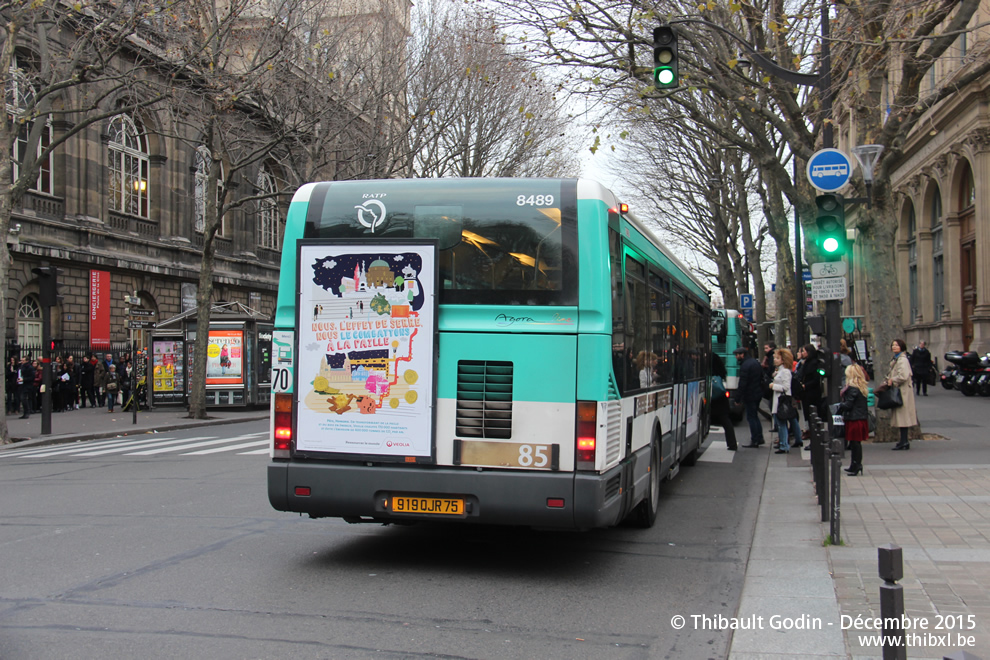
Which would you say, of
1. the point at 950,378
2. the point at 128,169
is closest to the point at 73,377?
the point at 128,169

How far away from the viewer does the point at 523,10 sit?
599 inches

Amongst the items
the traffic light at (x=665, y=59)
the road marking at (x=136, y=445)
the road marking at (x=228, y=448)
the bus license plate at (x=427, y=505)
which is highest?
the traffic light at (x=665, y=59)

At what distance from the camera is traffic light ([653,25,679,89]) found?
1187 cm

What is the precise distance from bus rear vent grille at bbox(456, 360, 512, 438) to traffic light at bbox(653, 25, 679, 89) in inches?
266

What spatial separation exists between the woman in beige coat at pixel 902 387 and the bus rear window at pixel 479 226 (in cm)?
924

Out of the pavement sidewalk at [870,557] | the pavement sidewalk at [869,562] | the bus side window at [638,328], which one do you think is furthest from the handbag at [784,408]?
the bus side window at [638,328]

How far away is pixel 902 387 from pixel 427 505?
10269 mm

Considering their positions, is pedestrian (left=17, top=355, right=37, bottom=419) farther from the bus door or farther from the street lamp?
the street lamp

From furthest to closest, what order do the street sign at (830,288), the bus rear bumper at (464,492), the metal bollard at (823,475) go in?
the street sign at (830,288) → the metal bollard at (823,475) → the bus rear bumper at (464,492)

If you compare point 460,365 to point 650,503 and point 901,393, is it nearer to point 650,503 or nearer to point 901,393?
point 650,503

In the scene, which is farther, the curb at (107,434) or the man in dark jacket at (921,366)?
the man in dark jacket at (921,366)

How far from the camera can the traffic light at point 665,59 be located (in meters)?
11.9

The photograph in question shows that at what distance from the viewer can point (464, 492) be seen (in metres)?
6.41

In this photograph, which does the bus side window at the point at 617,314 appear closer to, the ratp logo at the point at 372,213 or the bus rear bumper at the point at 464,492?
the bus rear bumper at the point at 464,492
